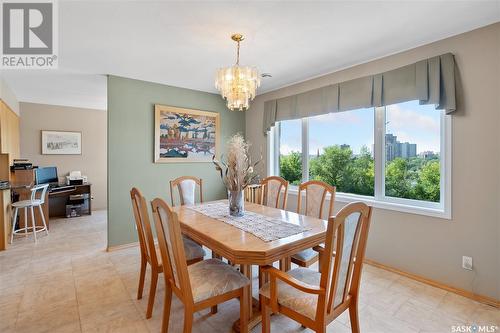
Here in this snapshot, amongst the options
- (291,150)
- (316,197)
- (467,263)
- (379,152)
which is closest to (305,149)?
(291,150)

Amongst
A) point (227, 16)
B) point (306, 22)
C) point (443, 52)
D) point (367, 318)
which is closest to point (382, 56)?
point (443, 52)

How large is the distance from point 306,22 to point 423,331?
262 centimetres

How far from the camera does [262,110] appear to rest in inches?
179

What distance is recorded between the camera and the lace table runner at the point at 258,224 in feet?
5.77

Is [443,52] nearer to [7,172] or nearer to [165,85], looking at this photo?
[165,85]

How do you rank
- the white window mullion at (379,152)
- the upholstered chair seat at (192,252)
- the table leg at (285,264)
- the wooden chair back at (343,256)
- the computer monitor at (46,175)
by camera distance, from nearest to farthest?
the wooden chair back at (343,256) → the table leg at (285,264) → the upholstered chair seat at (192,252) → the white window mullion at (379,152) → the computer monitor at (46,175)

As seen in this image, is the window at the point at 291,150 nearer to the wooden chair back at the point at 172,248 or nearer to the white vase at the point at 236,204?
the white vase at the point at 236,204

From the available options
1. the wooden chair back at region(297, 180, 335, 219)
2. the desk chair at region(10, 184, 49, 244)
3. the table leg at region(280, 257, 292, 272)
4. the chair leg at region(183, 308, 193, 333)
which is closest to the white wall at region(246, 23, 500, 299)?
the wooden chair back at region(297, 180, 335, 219)

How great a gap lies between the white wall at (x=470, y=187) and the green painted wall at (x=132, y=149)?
3330 millimetres

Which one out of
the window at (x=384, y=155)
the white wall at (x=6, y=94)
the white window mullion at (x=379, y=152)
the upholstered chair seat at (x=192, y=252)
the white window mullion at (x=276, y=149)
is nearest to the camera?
the upholstered chair seat at (x=192, y=252)

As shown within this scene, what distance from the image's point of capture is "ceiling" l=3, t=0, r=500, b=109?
1.93 meters

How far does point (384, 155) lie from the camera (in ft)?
9.83

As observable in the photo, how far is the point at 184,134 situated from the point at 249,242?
300 cm

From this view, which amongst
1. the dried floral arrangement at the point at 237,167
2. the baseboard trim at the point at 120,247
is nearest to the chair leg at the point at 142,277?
the dried floral arrangement at the point at 237,167
